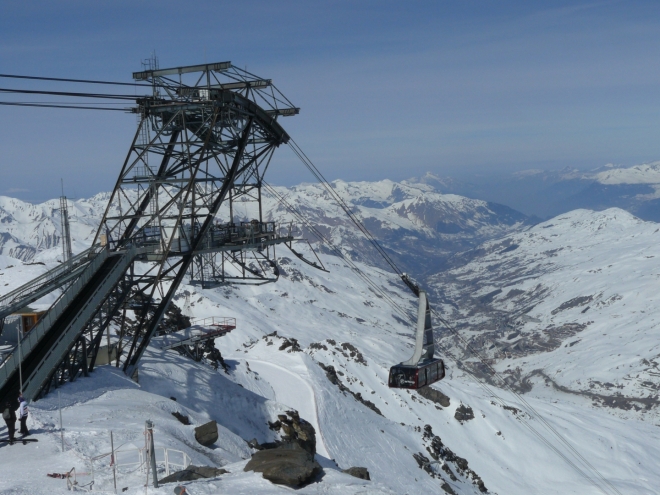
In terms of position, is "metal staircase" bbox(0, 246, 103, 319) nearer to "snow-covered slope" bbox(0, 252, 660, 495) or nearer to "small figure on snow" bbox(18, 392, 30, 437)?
"snow-covered slope" bbox(0, 252, 660, 495)

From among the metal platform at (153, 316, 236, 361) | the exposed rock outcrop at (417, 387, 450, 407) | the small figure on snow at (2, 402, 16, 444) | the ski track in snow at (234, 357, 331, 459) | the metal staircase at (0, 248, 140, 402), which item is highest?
the metal staircase at (0, 248, 140, 402)

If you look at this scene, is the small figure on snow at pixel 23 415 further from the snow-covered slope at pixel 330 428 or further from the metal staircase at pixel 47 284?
the metal staircase at pixel 47 284

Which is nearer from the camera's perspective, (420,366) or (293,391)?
(420,366)

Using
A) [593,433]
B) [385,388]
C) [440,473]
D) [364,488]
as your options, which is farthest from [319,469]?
[593,433]

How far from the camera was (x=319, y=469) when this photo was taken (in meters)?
18.6

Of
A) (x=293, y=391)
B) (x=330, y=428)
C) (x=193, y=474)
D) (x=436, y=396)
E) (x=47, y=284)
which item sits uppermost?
(x=47, y=284)

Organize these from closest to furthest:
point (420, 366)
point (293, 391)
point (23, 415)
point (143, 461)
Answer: point (143, 461), point (23, 415), point (420, 366), point (293, 391)

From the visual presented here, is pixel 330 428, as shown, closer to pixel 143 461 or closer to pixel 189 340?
pixel 189 340

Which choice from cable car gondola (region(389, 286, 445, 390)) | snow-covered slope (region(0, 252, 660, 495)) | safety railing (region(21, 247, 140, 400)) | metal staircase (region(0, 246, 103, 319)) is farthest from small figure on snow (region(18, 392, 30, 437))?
cable car gondola (region(389, 286, 445, 390))

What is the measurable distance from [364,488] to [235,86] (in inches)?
993

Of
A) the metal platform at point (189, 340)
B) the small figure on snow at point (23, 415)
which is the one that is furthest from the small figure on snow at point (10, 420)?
the metal platform at point (189, 340)

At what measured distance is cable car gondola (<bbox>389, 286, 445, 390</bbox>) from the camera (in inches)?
1321

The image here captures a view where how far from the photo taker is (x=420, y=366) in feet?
112

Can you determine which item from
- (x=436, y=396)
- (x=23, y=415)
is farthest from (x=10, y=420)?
(x=436, y=396)
